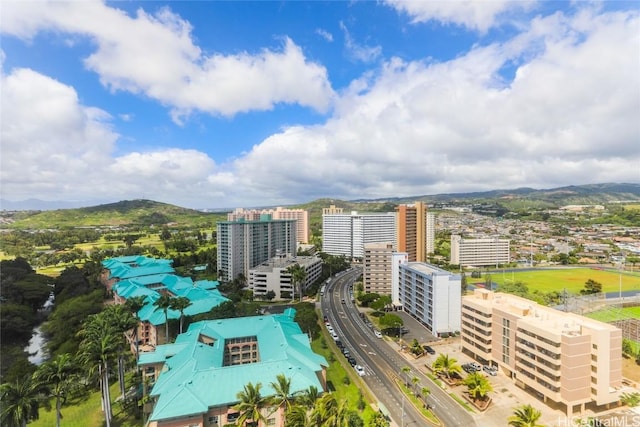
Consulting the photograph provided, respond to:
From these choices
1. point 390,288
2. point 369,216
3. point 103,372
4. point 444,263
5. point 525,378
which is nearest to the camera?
point 103,372

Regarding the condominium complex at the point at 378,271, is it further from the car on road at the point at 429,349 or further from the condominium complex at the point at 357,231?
the condominium complex at the point at 357,231

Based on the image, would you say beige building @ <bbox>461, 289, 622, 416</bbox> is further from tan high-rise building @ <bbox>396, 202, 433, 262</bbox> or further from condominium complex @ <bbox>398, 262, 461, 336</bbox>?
tan high-rise building @ <bbox>396, 202, 433, 262</bbox>

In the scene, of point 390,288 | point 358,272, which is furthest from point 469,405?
point 358,272

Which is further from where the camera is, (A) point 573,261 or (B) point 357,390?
(A) point 573,261

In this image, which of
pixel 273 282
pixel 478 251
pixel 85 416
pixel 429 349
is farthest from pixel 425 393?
pixel 478 251

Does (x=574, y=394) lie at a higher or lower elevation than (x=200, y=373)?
lower

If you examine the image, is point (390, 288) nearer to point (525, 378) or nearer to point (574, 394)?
point (525, 378)

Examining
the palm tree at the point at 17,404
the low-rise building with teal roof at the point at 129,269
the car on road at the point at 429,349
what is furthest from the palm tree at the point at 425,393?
the low-rise building with teal roof at the point at 129,269
